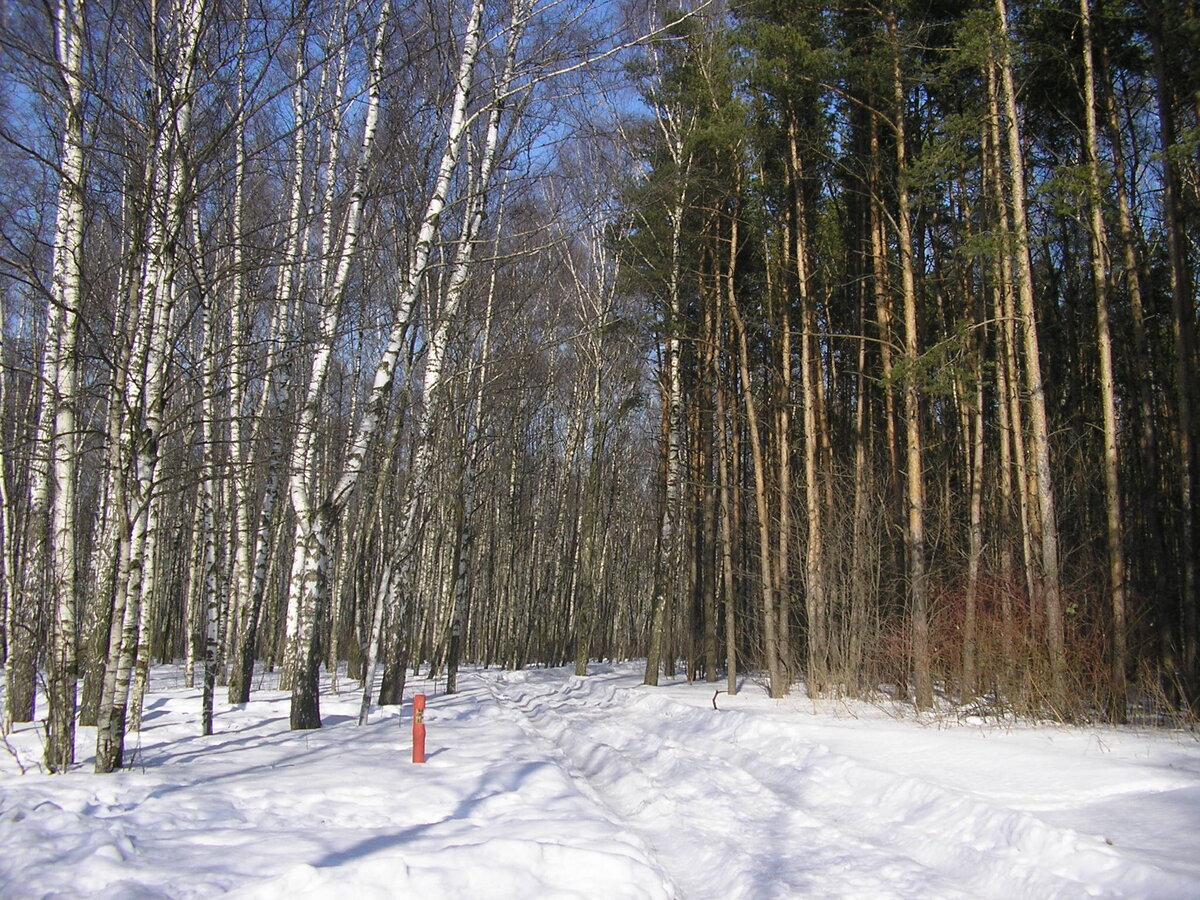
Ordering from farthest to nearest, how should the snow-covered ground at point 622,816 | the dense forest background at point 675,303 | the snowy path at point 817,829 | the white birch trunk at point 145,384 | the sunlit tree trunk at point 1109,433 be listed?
1. the sunlit tree trunk at point 1109,433
2. the dense forest background at point 675,303
3. the white birch trunk at point 145,384
4. the snowy path at point 817,829
5. the snow-covered ground at point 622,816

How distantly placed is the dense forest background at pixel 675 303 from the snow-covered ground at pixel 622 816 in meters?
1.41

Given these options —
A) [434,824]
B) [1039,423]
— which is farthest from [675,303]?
[434,824]

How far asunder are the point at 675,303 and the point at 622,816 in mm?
13035

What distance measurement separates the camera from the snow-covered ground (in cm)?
464

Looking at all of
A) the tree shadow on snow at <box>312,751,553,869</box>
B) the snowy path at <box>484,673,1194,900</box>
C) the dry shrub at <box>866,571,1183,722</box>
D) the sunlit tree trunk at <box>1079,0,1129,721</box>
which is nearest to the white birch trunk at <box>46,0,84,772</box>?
the tree shadow on snow at <box>312,751,553,869</box>

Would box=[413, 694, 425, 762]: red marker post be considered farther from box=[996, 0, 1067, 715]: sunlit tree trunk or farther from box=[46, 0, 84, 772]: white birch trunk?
box=[996, 0, 1067, 715]: sunlit tree trunk

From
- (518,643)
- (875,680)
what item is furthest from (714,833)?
(518,643)

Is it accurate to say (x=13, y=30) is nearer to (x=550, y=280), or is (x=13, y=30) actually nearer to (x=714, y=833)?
(x=714, y=833)

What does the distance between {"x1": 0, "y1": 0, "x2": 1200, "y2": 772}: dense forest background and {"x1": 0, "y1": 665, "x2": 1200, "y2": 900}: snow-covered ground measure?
1.41m

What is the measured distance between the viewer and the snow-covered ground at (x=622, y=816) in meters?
4.64

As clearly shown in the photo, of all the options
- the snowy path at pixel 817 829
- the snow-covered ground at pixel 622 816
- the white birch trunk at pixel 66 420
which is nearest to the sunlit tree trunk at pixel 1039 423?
the snow-covered ground at pixel 622 816

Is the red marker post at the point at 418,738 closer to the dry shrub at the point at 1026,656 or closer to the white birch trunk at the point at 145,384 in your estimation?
the white birch trunk at the point at 145,384

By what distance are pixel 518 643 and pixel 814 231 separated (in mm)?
17622

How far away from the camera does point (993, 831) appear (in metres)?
5.71
